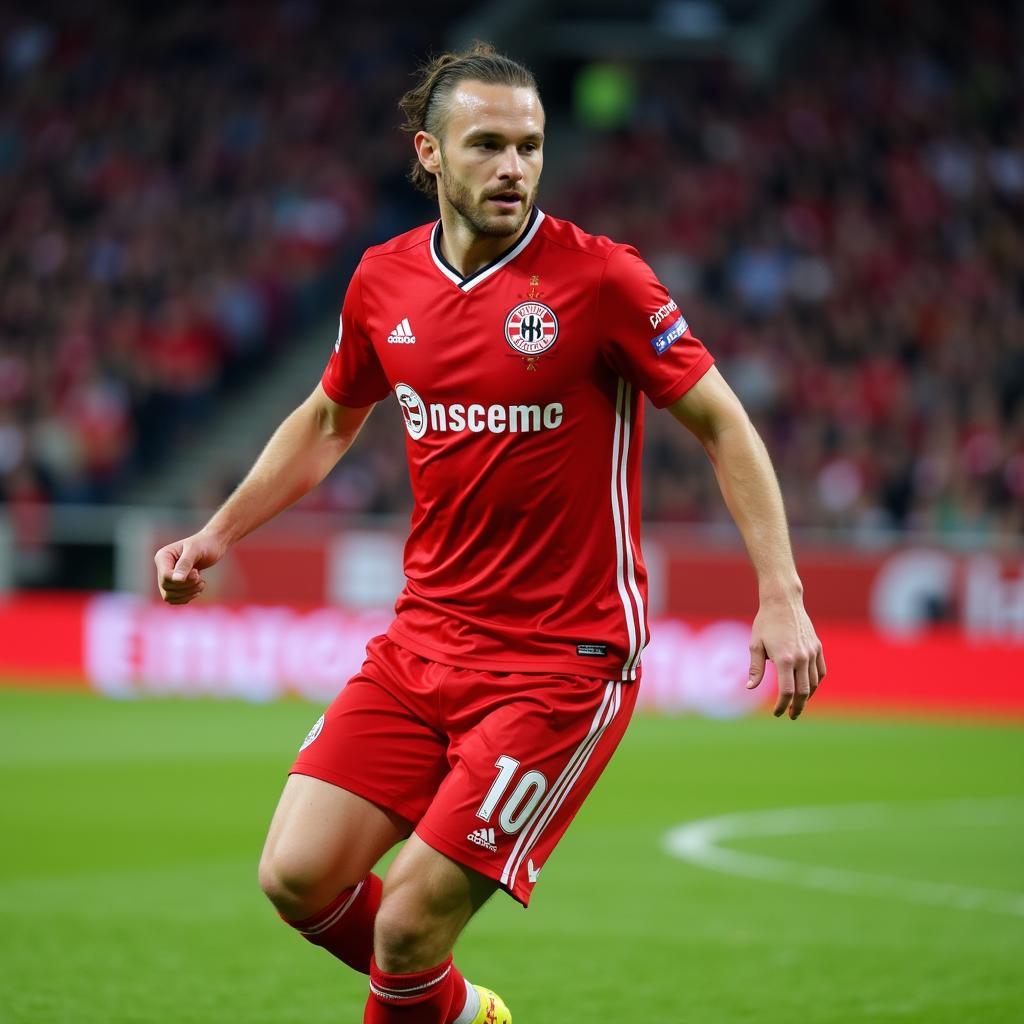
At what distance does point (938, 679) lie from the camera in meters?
16.7

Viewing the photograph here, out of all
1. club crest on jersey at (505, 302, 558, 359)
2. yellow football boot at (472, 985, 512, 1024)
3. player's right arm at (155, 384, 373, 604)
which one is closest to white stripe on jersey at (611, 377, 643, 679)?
club crest on jersey at (505, 302, 558, 359)

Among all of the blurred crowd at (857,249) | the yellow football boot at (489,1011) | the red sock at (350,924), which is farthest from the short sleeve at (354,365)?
the blurred crowd at (857,249)

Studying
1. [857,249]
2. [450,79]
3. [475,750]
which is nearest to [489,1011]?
[475,750]

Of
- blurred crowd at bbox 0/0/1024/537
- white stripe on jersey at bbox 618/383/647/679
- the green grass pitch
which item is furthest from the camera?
blurred crowd at bbox 0/0/1024/537

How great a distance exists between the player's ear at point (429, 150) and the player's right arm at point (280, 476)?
76 cm

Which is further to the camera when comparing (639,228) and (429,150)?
(639,228)

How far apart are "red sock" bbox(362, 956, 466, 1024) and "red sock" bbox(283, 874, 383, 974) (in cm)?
21

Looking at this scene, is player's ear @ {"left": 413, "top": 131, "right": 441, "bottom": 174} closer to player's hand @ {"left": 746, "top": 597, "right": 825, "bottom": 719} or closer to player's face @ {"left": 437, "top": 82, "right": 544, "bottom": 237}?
player's face @ {"left": 437, "top": 82, "right": 544, "bottom": 237}

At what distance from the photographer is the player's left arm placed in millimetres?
4371

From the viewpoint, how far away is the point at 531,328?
476 cm

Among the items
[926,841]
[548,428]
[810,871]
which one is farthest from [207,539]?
[926,841]

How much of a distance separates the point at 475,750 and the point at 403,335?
44.8 inches

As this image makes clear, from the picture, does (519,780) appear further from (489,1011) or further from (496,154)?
(496,154)

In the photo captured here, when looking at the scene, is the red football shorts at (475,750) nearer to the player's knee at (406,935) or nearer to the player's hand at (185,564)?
the player's knee at (406,935)
